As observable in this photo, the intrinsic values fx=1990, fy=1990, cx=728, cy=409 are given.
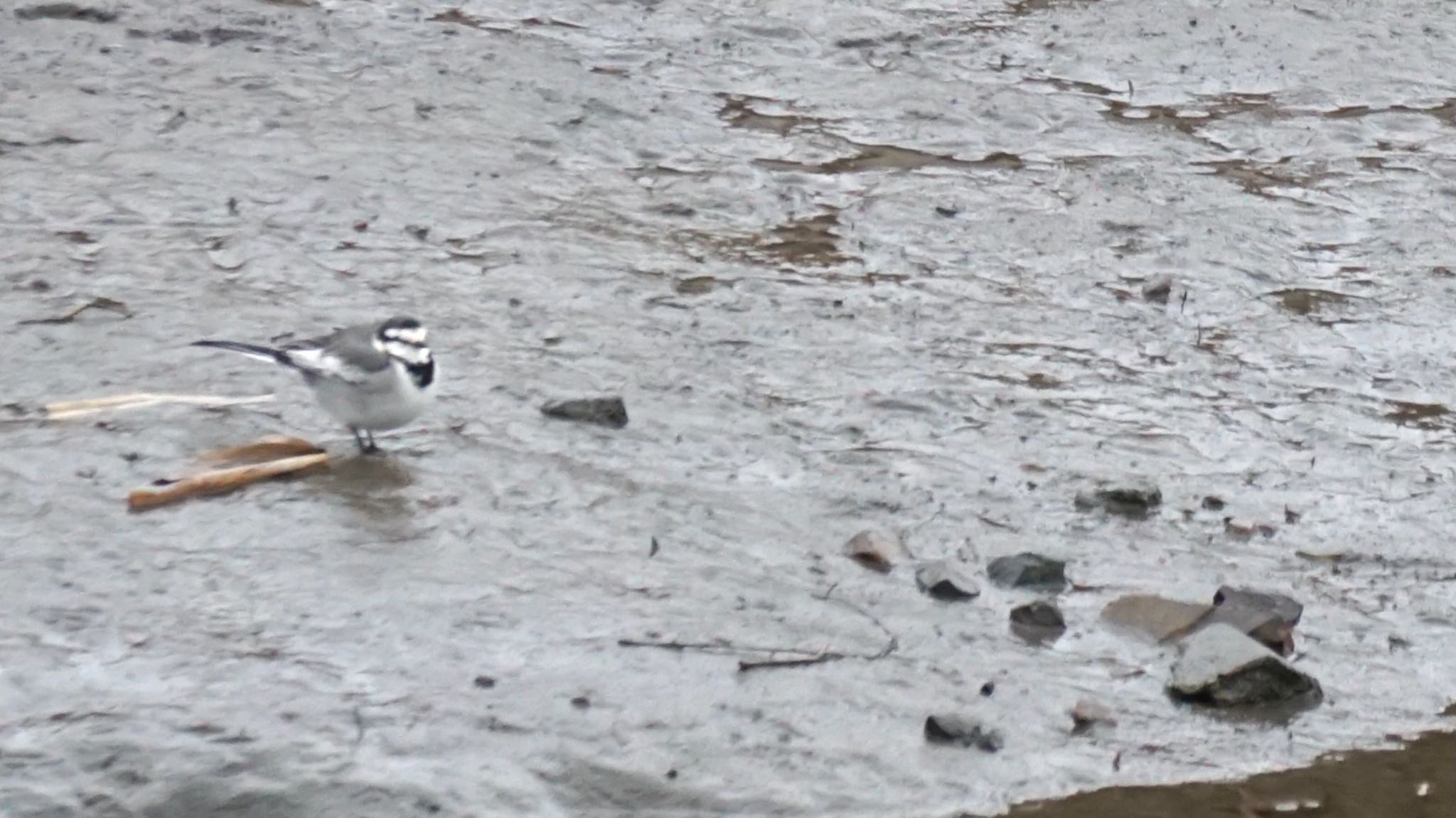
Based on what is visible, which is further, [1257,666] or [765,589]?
[765,589]

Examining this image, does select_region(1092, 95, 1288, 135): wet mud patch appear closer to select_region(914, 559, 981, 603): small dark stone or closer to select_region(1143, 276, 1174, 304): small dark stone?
select_region(1143, 276, 1174, 304): small dark stone

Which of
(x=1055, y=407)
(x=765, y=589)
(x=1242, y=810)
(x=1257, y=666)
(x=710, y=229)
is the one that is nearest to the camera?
(x=1242, y=810)

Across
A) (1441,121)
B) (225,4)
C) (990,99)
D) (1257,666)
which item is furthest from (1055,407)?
(225,4)

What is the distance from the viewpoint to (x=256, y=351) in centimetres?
648

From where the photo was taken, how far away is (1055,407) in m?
7.24

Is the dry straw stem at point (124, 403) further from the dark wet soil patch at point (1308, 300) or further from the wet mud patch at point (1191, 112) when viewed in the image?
the wet mud patch at point (1191, 112)

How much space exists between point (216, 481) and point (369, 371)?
553 millimetres

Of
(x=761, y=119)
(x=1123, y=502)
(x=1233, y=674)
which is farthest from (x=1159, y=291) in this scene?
(x=1233, y=674)

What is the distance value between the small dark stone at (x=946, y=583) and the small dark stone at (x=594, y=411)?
4.27 ft

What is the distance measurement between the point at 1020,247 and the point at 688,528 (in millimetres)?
3288

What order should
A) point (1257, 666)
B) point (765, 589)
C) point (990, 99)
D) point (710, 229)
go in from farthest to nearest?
point (990, 99) < point (710, 229) < point (765, 589) < point (1257, 666)

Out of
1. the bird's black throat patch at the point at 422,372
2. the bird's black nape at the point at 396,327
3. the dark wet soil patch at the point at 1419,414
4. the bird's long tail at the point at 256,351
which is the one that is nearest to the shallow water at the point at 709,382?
the dark wet soil patch at the point at 1419,414

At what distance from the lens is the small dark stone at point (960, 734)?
5062mm

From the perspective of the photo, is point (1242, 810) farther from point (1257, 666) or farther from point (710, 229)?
point (710, 229)
